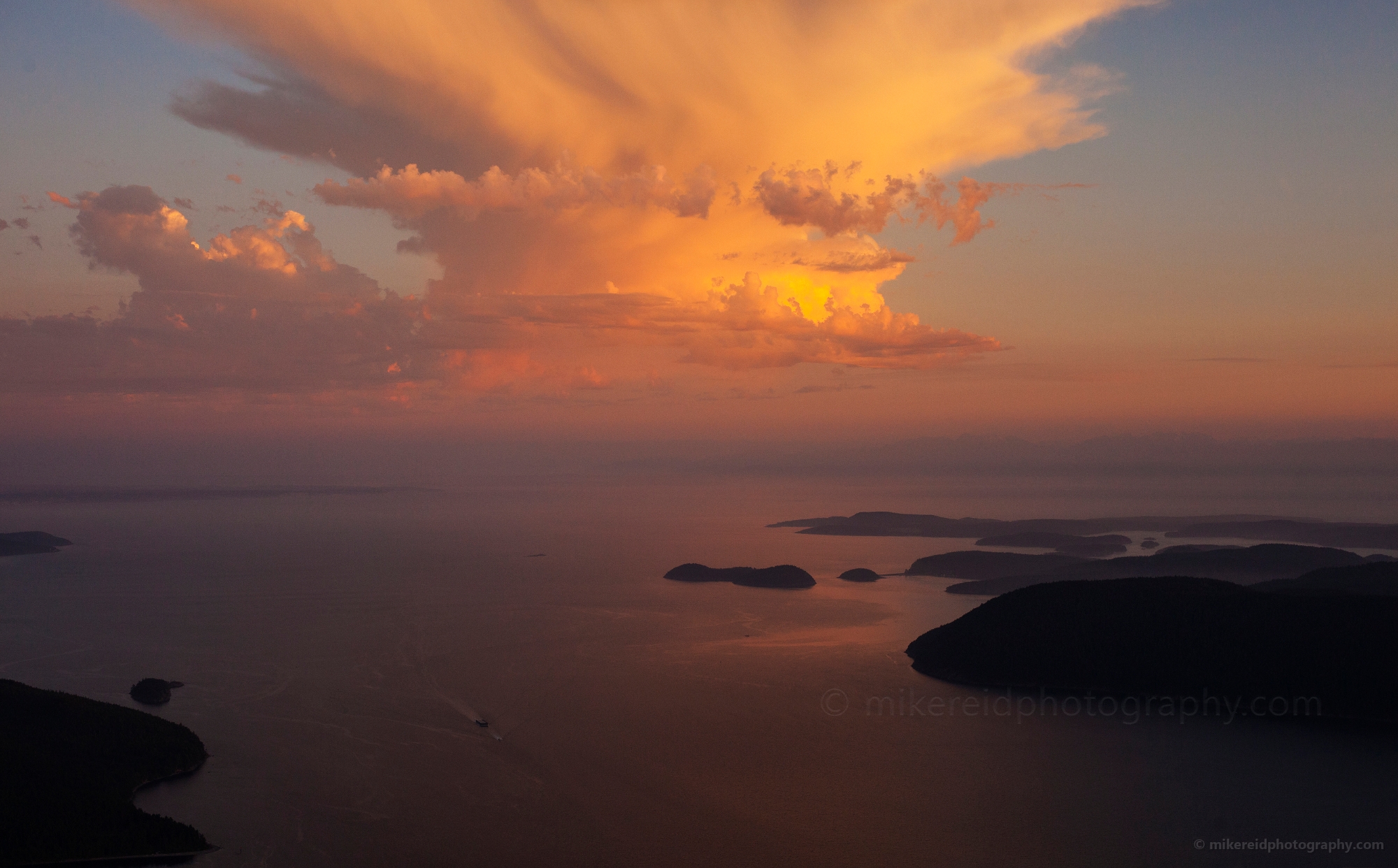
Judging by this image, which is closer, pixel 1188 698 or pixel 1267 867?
pixel 1267 867

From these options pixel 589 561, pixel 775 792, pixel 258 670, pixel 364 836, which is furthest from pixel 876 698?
pixel 589 561

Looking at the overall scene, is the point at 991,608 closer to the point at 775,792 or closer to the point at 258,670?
the point at 775,792

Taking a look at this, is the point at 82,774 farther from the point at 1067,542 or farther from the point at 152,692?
the point at 1067,542

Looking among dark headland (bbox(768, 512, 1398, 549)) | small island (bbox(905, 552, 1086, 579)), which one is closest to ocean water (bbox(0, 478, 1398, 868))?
small island (bbox(905, 552, 1086, 579))

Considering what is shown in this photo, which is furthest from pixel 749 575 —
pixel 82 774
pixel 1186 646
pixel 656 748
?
pixel 82 774

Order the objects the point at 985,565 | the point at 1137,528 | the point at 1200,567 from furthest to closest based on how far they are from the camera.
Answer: the point at 1137,528
the point at 985,565
the point at 1200,567

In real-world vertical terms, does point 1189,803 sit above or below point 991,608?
below

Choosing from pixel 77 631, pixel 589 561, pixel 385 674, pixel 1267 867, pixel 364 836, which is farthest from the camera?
pixel 589 561
